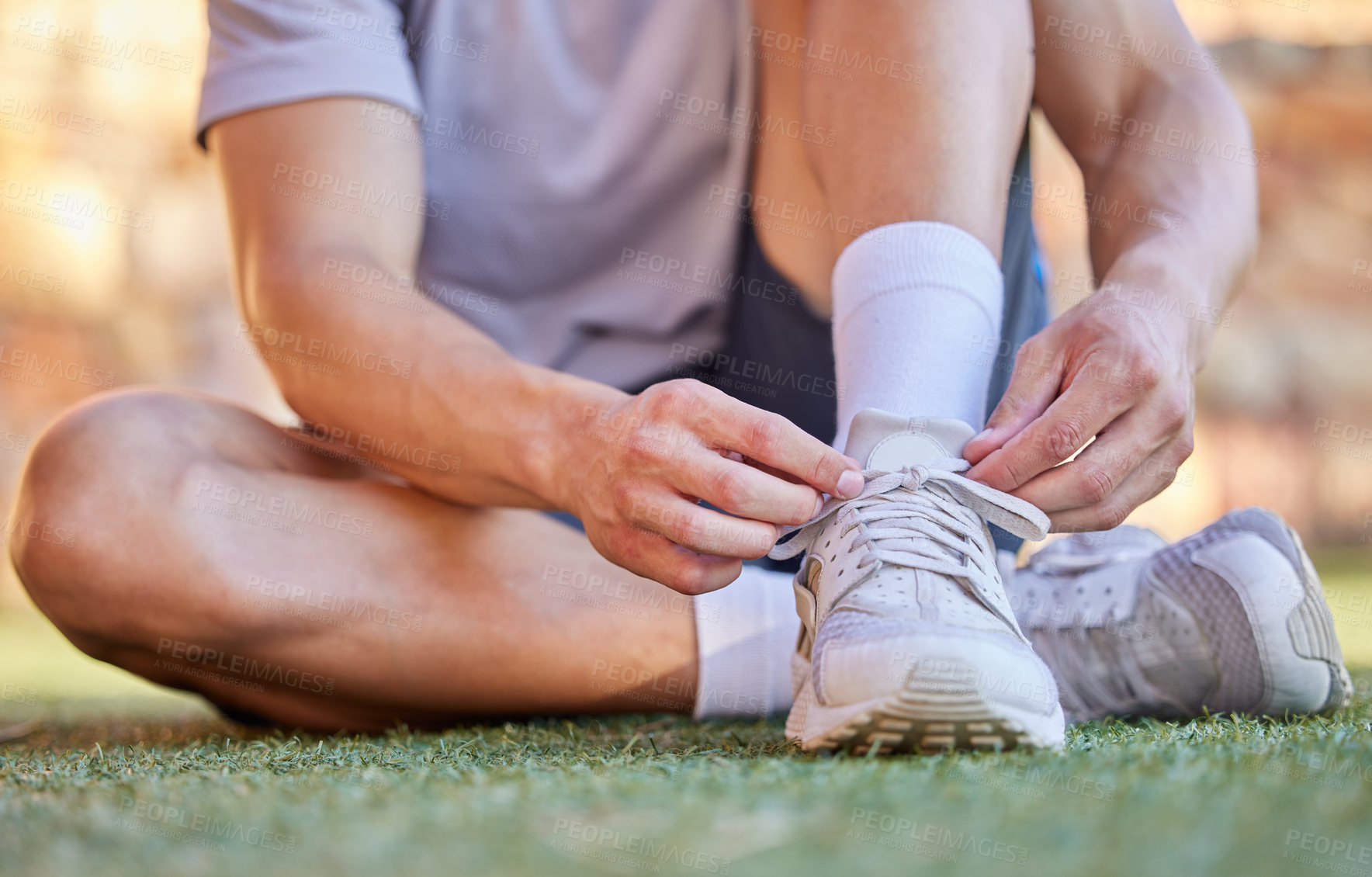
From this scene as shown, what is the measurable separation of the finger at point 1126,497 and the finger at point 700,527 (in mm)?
210

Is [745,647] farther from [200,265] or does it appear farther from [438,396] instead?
[200,265]

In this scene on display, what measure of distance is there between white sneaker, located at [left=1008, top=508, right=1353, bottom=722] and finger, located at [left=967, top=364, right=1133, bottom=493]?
0.21m

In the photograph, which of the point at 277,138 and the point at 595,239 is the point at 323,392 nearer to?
the point at 277,138

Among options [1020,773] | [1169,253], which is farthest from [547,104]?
[1020,773]

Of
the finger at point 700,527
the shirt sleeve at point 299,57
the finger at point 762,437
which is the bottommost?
the finger at point 700,527

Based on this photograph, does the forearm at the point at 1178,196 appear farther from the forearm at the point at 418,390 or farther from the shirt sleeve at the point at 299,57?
the shirt sleeve at the point at 299,57

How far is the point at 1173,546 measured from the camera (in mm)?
788

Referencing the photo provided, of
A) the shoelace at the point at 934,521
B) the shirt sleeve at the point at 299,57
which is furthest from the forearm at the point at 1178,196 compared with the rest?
the shirt sleeve at the point at 299,57

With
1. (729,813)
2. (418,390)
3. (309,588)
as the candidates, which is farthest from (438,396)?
(729,813)

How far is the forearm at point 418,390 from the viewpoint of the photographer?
676 mm

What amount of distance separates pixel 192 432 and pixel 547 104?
1.73 ft

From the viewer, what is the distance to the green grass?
0.33 m

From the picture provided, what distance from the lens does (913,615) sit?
542 mm

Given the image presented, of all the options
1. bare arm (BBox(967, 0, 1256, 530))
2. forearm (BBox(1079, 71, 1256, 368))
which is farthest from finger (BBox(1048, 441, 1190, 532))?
forearm (BBox(1079, 71, 1256, 368))
